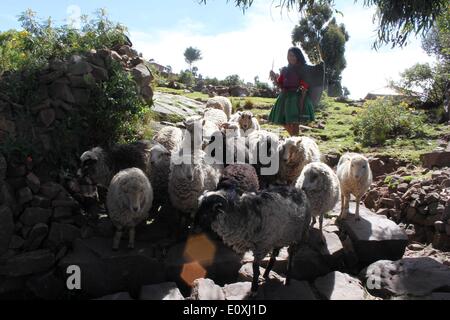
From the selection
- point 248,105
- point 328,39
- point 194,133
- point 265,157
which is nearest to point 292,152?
point 265,157

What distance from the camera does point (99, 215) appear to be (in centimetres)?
646

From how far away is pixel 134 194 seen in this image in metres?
5.32

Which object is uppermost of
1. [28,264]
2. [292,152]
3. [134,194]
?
[292,152]

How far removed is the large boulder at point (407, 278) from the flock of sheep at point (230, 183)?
41.4 inches

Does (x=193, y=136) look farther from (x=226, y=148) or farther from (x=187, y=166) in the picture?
(x=187, y=166)

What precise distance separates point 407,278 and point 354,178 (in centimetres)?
184

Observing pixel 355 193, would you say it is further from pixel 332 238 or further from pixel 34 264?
pixel 34 264

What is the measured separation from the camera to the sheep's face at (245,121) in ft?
29.7

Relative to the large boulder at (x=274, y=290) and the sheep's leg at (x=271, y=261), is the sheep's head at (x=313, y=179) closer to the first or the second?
the sheep's leg at (x=271, y=261)

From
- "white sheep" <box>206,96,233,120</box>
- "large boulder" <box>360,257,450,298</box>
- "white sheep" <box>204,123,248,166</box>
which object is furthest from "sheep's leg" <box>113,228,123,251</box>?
"white sheep" <box>206,96,233,120</box>

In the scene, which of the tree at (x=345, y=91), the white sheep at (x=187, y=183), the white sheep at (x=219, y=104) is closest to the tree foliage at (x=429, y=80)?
the white sheep at (x=219, y=104)

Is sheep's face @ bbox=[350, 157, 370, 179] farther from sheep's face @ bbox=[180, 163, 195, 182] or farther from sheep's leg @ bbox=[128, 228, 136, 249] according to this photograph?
sheep's leg @ bbox=[128, 228, 136, 249]
